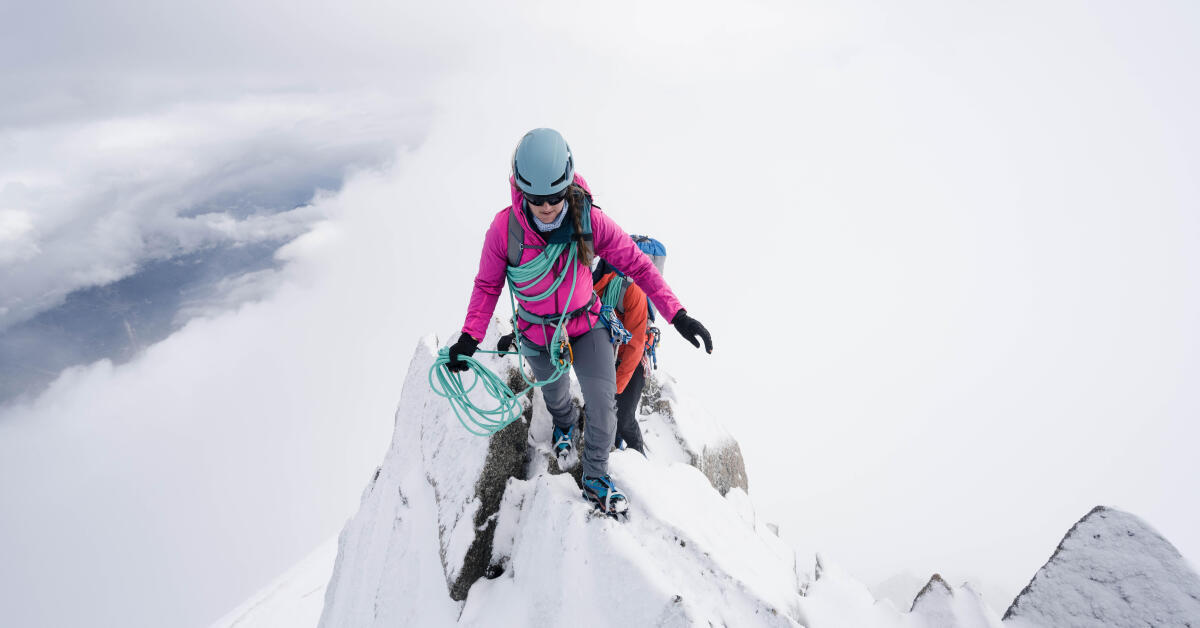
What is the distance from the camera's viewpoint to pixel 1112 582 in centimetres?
362

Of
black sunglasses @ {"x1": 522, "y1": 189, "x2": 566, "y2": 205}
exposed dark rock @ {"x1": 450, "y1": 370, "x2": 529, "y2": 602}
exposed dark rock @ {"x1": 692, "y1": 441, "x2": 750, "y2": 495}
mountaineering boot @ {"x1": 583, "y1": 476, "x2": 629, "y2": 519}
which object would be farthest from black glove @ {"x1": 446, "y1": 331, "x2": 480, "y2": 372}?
exposed dark rock @ {"x1": 692, "y1": 441, "x2": 750, "y2": 495}

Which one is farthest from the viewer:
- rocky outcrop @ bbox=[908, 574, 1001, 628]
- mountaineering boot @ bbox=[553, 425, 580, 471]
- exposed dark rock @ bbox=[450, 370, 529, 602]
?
mountaineering boot @ bbox=[553, 425, 580, 471]

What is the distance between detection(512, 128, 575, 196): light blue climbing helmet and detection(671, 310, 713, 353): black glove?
1.67 m

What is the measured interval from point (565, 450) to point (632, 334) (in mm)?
1813

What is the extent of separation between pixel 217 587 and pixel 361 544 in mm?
251937

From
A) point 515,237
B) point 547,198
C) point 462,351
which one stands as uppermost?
point 547,198

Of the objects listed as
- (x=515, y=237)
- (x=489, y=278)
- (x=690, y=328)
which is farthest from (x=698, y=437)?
(x=515, y=237)

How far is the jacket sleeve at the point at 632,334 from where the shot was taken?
5883mm

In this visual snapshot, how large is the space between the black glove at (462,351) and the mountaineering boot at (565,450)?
79.8 inches

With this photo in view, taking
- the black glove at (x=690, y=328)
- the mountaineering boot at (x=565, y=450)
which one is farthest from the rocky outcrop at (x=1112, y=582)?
the mountaineering boot at (x=565, y=450)

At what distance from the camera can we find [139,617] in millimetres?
181625

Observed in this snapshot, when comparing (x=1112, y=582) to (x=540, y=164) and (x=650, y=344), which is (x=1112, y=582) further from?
(x=540, y=164)

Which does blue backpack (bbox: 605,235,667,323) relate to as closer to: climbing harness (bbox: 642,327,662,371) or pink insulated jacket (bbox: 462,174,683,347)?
climbing harness (bbox: 642,327,662,371)

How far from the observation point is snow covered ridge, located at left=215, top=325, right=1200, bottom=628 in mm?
3719
